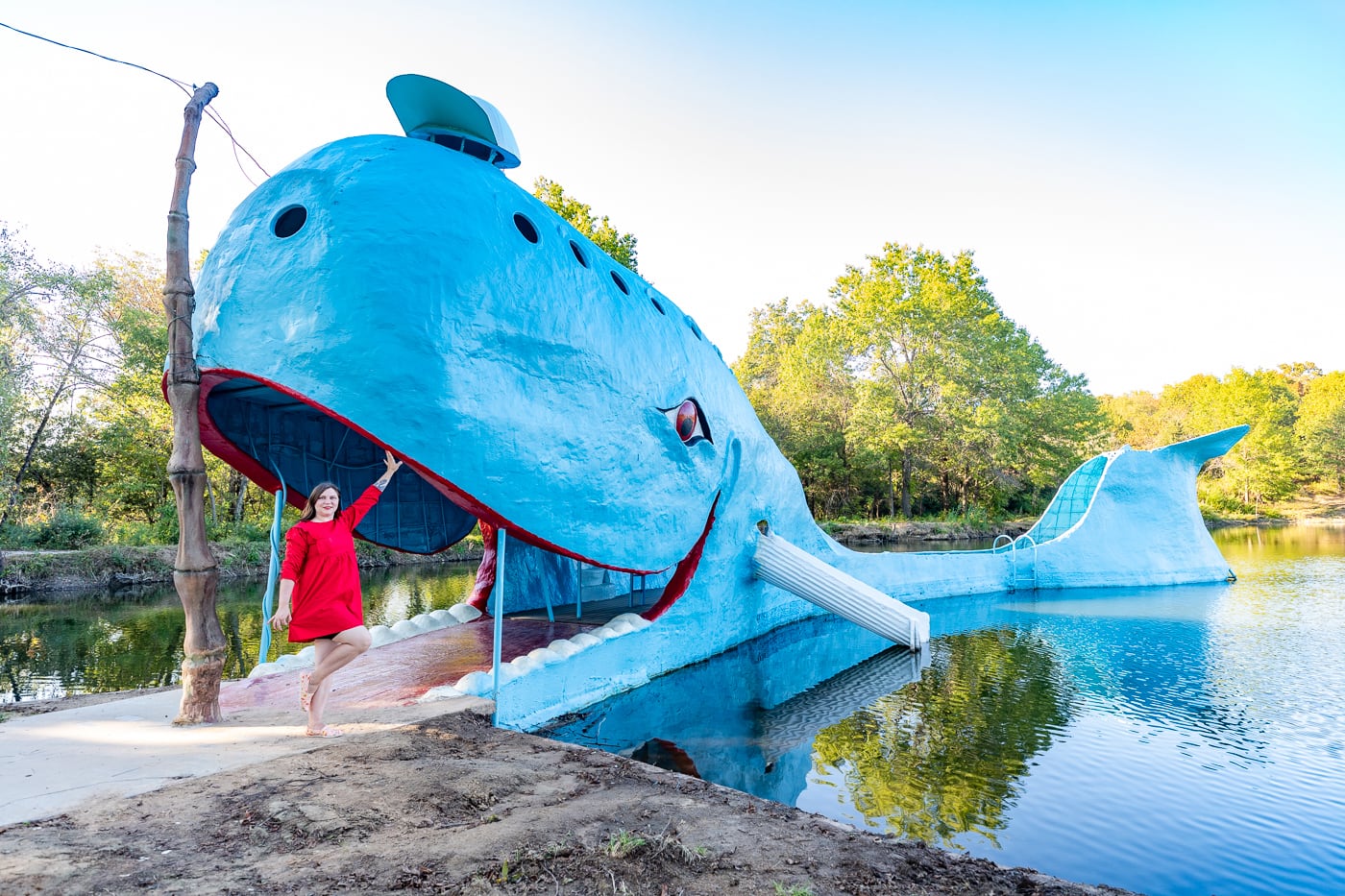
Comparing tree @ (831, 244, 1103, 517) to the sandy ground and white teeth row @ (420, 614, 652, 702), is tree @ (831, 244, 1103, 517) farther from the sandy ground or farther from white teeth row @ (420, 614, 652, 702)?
the sandy ground

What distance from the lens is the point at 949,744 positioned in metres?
6.98

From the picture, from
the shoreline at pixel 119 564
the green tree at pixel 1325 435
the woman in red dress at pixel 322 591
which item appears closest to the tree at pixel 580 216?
the shoreline at pixel 119 564

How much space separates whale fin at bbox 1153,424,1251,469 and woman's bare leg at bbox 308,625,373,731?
19.1 m

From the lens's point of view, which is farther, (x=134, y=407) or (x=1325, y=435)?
(x=1325, y=435)

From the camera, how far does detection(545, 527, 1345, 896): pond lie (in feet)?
16.4

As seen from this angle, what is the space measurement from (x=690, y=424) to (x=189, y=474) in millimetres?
5359

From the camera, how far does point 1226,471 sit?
163 feet

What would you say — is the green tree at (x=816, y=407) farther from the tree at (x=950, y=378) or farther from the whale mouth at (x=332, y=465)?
the whale mouth at (x=332, y=465)

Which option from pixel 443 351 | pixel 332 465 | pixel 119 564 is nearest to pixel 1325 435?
pixel 332 465

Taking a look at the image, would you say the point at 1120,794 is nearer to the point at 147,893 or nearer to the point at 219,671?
the point at 147,893

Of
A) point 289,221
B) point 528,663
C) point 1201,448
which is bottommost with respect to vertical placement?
point 528,663

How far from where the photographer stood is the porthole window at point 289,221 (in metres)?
5.89

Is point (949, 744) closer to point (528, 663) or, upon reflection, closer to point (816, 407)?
point (528, 663)

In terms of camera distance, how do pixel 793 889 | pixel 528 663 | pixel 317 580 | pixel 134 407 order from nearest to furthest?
pixel 793 889, pixel 317 580, pixel 528 663, pixel 134 407
